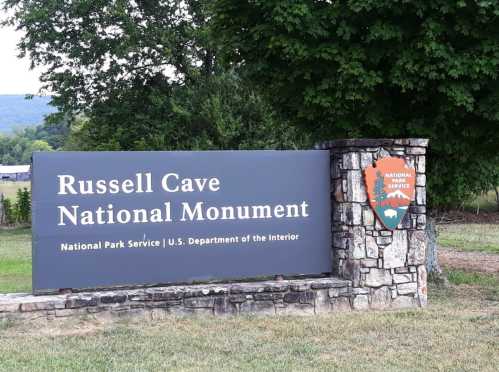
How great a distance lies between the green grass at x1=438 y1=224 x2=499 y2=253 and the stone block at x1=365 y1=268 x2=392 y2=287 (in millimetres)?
8449

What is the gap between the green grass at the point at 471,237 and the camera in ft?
52.4

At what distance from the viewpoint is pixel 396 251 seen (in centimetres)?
765

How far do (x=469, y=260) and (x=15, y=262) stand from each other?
9.48m

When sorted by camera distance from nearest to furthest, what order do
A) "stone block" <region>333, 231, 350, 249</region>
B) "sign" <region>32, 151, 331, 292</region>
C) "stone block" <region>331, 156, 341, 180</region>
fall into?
"sign" <region>32, 151, 331, 292</region> < "stone block" <region>333, 231, 350, 249</region> < "stone block" <region>331, 156, 341, 180</region>

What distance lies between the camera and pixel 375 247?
7.58 m

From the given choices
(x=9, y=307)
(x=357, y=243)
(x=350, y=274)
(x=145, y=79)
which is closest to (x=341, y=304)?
(x=350, y=274)

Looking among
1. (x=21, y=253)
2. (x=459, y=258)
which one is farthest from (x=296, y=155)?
(x=21, y=253)

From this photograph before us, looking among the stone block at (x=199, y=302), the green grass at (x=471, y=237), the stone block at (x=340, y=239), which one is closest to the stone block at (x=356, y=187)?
the stone block at (x=340, y=239)

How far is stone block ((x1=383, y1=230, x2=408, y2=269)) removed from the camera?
25.0 ft

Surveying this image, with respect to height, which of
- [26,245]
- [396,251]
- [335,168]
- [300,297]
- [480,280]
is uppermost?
[335,168]

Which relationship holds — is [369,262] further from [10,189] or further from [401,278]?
[10,189]

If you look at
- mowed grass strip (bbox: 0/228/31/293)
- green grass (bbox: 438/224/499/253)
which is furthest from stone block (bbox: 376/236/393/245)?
green grass (bbox: 438/224/499/253)

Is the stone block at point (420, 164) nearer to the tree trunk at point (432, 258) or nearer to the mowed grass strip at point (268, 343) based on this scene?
the mowed grass strip at point (268, 343)

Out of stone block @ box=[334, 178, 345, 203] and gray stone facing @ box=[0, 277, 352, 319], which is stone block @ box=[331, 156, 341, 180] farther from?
gray stone facing @ box=[0, 277, 352, 319]
